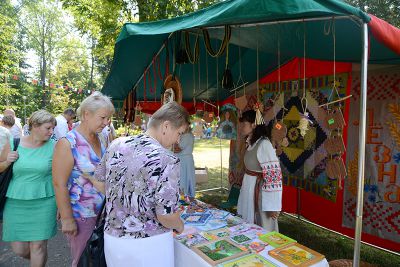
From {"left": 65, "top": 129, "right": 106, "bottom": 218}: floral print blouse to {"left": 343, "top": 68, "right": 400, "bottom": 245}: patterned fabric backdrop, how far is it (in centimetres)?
295

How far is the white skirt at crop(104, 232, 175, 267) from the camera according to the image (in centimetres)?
122

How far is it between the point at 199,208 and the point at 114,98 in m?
3.90

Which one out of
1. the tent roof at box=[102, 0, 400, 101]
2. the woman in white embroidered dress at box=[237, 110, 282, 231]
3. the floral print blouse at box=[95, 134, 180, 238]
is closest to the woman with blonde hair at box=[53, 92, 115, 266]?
the floral print blouse at box=[95, 134, 180, 238]

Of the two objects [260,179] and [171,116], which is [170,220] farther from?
[260,179]

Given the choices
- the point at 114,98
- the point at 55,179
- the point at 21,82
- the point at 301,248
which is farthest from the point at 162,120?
the point at 21,82

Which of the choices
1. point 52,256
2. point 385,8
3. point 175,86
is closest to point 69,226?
point 175,86

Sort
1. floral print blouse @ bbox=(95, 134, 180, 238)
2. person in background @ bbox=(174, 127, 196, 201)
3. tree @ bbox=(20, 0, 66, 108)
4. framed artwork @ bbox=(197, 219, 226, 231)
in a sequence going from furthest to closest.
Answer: tree @ bbox=(20, 0, 66, 108) → person in background @ bbox=(174, 127, 196, 201) → framed artwork @ bbox=(197, 219, 226, 231) → floral print blouse @ bbox=(95, 134, 180, 238)

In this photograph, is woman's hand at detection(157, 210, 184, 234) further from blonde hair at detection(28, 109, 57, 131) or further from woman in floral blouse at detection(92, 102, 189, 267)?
blonde hair at detection(28, 109, 57, 131)

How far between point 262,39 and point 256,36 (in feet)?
0.34

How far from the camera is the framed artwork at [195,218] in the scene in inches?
78.6

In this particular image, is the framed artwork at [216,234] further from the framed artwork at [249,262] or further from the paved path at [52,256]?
the paved path at [52,256]

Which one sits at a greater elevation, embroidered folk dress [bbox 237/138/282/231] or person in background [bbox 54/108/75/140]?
person in background [bbox 54/108/75/140]

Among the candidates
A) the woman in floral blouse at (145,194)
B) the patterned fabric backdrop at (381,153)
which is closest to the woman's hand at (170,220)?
the woman in floral blouse at (145,194)

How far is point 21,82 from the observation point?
2575 cm
